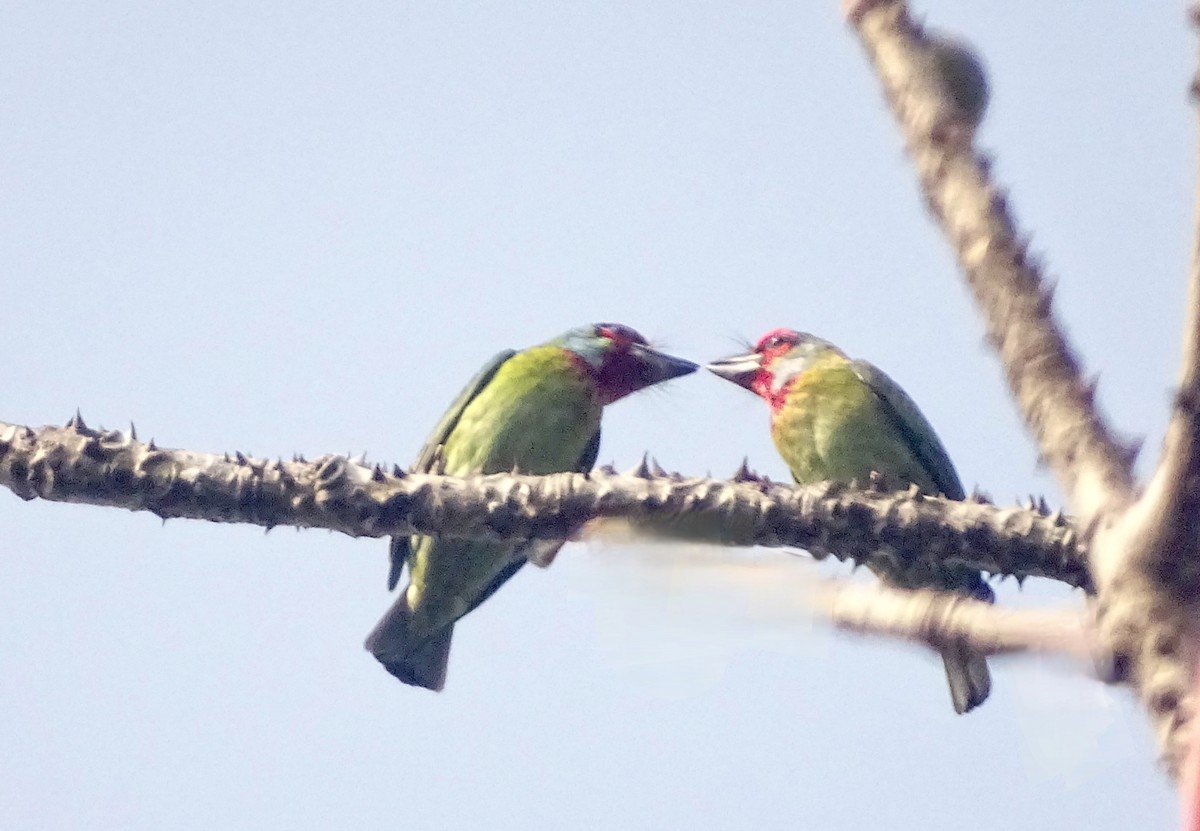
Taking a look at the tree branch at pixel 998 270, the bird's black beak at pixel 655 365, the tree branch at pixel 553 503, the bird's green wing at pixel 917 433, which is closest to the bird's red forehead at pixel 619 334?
the bird's black beak at pixel 655 365

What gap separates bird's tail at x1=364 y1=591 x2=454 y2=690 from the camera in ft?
18.2

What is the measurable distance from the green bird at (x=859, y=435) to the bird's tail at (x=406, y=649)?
67.3 inches

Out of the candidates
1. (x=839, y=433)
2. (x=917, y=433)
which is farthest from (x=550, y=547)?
(x=917, y=433)

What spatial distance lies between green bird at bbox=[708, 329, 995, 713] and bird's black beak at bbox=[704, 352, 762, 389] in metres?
0.31

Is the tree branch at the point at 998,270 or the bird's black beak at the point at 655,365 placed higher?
the bird's black beak at the point at 655,365

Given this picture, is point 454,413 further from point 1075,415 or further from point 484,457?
point 1075,415

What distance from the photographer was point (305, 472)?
3301mm

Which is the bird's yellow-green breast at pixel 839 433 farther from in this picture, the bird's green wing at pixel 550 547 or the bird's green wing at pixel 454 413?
the bird's green wing at pixel 454 413

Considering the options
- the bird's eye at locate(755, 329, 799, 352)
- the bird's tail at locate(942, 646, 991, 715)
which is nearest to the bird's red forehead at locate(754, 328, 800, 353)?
the bird's eye at locate(755, 329, 799, 352)

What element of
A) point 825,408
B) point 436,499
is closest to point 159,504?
point 436,499

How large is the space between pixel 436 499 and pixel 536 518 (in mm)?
282

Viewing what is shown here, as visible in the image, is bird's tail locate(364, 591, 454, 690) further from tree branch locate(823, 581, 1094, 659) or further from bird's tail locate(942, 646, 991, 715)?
tree branch locate(823, 581, 1094, 659)

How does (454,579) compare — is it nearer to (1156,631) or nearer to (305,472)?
(305,472)

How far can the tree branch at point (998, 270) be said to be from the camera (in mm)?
1224
